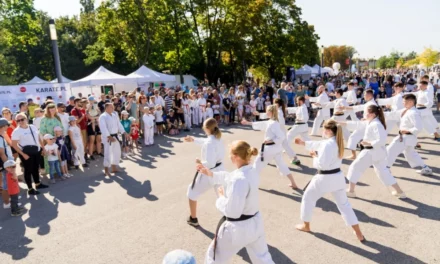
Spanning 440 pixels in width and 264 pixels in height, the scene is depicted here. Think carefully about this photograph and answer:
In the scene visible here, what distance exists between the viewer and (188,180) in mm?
7816

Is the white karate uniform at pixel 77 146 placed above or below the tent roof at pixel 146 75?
below

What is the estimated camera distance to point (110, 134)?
8305 mm

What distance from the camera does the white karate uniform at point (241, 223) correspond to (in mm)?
3133

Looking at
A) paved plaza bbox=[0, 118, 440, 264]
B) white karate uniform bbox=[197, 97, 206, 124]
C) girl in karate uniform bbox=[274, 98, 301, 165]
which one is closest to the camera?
paved plaza bbox=[0, 118, 440, 264]

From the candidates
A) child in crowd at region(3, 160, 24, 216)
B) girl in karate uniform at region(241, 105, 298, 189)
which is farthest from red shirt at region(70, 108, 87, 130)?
girl in karate uniform at region(241, 105, 298, 189)

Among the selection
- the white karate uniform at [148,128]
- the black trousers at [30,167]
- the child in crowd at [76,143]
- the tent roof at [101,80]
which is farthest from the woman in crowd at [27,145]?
the tent roof at [101,80]

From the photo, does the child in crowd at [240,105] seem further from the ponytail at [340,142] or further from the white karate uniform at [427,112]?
the ponytail at [340,142]

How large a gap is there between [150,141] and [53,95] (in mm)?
5172

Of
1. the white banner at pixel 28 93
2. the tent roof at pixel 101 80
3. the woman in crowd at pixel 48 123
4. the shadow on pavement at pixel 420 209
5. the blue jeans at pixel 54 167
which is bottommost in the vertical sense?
the shadow on pavement at pixel 420 209

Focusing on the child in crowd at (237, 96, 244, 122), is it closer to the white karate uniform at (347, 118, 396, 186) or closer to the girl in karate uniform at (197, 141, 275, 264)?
the white karate uniform at (347, 118, 396, 186)

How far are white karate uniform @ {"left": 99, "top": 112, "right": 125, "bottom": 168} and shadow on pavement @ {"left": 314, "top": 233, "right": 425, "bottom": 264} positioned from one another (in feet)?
19.2

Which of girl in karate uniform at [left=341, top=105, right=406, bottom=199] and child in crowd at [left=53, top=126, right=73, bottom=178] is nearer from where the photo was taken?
girl in karate uniform at [left=341, top=105, right=406, bottom=199]

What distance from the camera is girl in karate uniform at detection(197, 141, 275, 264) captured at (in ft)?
10.3

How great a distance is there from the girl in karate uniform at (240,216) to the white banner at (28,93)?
1296 cm
